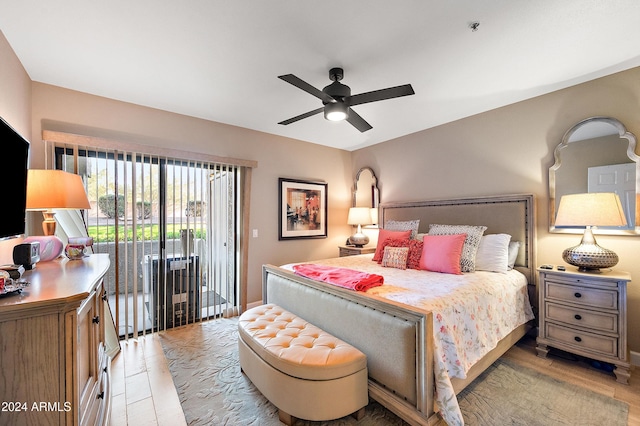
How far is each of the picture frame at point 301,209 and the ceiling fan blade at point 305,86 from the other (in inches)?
82.6

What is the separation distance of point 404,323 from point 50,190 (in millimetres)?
2457

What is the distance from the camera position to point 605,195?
7.63 ft

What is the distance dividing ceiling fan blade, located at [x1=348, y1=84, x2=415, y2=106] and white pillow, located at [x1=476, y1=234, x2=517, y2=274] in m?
1.88

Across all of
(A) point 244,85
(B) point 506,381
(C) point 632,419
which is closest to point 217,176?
(A) point 244,85

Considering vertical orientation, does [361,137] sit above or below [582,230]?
above

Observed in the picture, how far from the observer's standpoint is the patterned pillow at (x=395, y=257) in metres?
3.05

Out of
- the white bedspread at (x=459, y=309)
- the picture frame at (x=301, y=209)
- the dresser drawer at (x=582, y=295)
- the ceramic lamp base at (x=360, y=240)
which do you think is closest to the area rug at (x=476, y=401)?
the white bedspread at (x=459, y=309)

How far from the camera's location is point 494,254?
285 centimetres

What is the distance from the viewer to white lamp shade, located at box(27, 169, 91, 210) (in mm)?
1790

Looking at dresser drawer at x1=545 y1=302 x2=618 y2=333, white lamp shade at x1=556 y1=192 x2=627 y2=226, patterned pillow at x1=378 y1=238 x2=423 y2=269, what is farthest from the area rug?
white lamp shade at x1=556 y1=192 x2=627 y2=226

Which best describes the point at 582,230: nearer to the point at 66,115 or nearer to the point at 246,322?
the point at 246,322

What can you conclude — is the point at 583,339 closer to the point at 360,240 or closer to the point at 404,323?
the point at 404,323

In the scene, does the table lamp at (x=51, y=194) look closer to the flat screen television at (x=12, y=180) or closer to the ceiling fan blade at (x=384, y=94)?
the flat screen television at (x=12, y=180)

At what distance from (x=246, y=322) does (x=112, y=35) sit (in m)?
2.36
